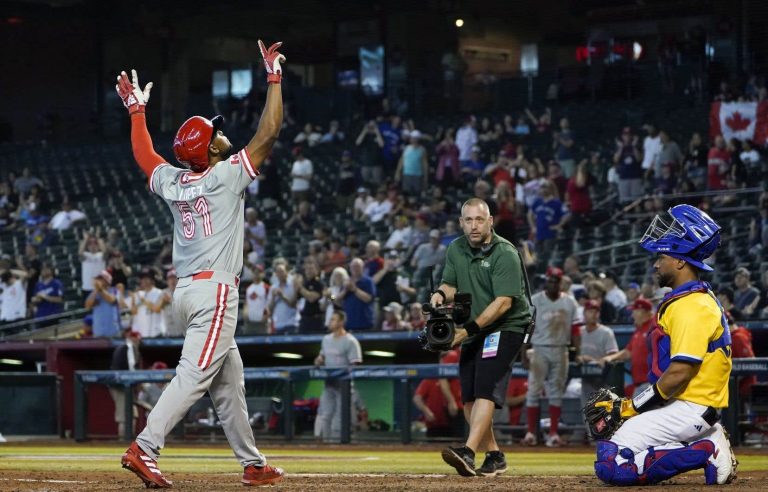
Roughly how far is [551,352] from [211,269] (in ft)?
24.8

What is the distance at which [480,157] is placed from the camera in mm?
24469

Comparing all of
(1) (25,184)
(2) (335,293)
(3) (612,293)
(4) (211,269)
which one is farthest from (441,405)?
(1) (25,184)

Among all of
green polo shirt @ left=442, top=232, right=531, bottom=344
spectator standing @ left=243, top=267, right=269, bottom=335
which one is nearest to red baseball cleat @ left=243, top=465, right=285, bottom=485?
green polo shirt @ left=442, top=232, right=531, bottom=344

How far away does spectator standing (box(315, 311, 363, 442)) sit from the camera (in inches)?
599

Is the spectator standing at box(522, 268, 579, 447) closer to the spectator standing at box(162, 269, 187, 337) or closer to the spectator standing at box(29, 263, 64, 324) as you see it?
the spectator standing at box(162, 269, 187, 337)

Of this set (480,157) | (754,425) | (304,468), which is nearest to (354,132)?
(480,157)

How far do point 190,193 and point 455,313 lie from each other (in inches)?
74.6

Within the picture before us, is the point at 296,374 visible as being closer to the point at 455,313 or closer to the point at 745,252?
the point at 745,252

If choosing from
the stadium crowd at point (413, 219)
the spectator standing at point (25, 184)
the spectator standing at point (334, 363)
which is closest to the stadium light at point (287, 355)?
the stadium crowd at point (413, 219)

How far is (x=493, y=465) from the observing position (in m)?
8.02

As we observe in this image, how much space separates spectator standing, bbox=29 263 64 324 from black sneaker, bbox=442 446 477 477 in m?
15.8

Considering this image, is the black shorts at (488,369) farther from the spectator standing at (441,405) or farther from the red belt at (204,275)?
the spectator standing at (441,405)

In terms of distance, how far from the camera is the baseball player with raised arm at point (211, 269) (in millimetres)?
6680

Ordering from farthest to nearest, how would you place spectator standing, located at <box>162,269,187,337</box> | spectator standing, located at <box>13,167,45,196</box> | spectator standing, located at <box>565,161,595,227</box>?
spectator standing, located at <box>13,167,45,196</box> → spectator standing, located at <box>565,161,595,227</box> → spectator standing, located at <box>162,269,187,337</box>
